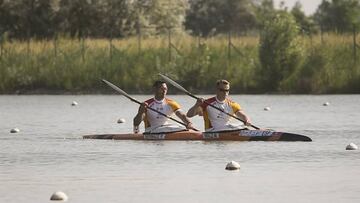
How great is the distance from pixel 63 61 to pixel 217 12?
69.3 meters

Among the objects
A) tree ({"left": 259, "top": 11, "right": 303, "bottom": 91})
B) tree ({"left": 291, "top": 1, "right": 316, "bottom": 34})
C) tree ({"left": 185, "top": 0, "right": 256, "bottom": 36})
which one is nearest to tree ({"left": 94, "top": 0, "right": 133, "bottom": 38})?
tree ({"left": 259, "top": 11, "right": 303, "bottom": 91})

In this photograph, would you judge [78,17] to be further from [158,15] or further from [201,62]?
[201,62]

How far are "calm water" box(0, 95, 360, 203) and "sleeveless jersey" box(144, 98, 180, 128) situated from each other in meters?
0.79

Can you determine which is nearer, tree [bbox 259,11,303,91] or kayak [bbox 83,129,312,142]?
kayak [bbox 83,129,312,142]

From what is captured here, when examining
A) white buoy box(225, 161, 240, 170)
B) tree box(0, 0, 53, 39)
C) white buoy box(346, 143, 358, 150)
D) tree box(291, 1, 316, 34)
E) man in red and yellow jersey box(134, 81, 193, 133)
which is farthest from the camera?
tree box(291, 1, 316, 34)

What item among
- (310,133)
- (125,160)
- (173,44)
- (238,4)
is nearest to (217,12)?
(238,4)

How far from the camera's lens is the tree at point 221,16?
13075cm

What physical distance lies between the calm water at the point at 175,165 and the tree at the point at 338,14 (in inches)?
2689

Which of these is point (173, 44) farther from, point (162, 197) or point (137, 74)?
point (162, 197)

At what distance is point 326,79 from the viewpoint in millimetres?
65375

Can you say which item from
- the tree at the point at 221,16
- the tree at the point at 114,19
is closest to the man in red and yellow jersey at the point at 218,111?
the tree at the point at 114,19

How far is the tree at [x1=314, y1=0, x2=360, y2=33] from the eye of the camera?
116 meters

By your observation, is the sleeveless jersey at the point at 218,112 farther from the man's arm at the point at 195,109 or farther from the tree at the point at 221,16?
the tree at the point at 221,16

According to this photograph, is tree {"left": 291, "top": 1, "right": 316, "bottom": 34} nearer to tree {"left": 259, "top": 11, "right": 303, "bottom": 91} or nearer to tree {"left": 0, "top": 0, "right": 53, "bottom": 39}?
tree {"left": 0, "top": 0, "right": 53, "bottom": 39}
